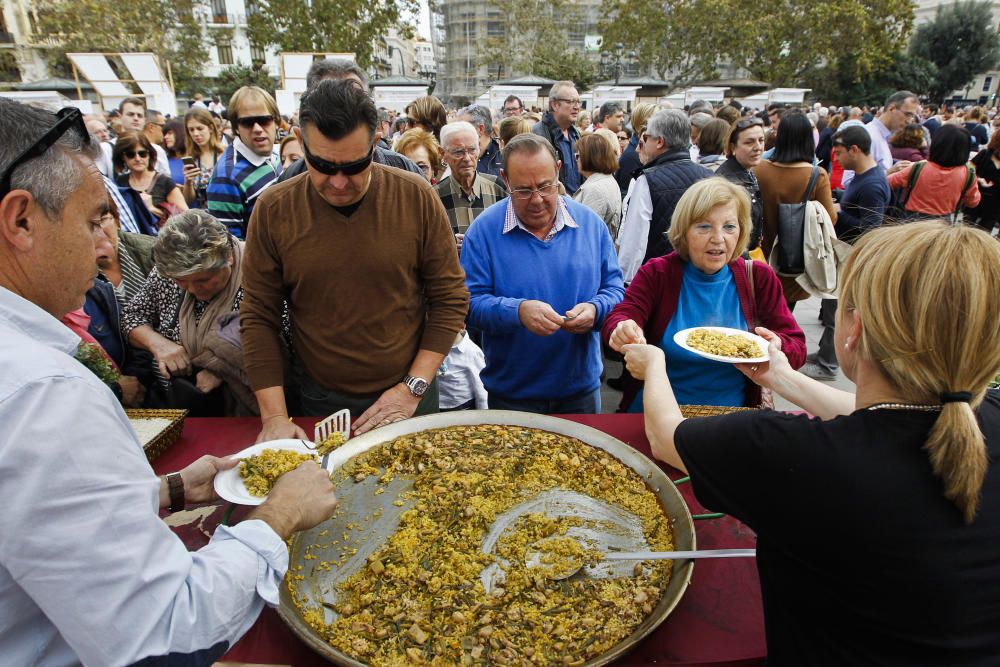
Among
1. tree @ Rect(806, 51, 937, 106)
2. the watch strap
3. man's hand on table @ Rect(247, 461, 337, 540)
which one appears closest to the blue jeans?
man's hand on table @ Rect(247, 461, 337, 540)

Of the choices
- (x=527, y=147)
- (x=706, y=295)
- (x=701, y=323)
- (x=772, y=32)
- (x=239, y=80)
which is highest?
(x=772, y=32)

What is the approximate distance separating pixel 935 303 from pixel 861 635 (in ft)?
2.16

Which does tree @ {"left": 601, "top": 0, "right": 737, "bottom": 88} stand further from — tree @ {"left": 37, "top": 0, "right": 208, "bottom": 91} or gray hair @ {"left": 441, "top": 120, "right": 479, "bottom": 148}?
gray hair @ {"left": 441, "top": 120, "right": 479, "bottom": 148}

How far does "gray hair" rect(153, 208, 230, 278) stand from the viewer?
8.28 ft

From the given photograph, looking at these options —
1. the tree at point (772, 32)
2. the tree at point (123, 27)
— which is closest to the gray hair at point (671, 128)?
the tree at point (123, 27)

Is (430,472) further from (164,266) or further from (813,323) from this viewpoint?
(813,323)

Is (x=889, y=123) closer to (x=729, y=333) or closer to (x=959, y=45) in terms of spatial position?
(x=729, y=333)

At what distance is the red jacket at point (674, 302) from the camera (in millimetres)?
2586

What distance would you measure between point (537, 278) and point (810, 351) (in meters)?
4.39

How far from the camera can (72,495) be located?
82 cm

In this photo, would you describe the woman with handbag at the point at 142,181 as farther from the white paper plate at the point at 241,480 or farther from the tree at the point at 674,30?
the tree at the point at 674,30

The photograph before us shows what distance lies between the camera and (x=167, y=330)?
9.47 feet

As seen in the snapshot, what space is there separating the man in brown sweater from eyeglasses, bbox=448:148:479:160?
2016 mm

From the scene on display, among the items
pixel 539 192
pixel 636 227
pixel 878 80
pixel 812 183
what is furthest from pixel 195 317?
pixel 878 80
